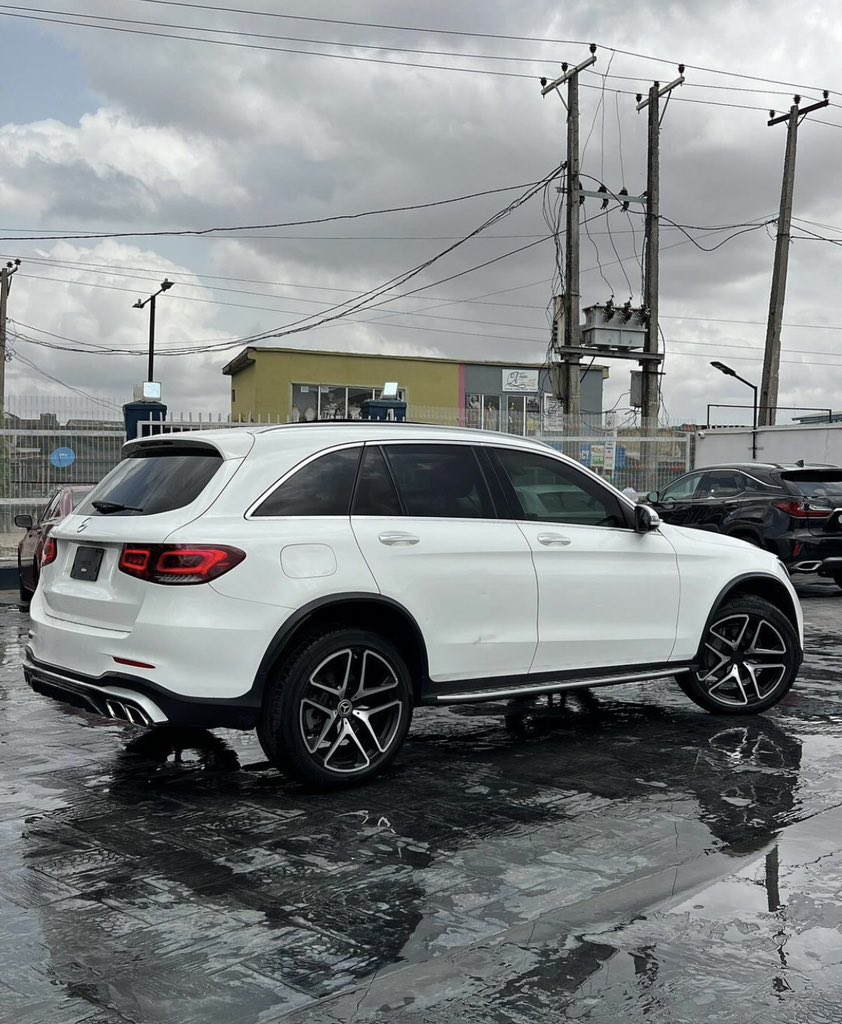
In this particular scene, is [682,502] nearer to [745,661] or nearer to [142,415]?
[142,415]

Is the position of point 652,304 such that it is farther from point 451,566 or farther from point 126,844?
point 126,844

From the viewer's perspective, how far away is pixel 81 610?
18.9 feet

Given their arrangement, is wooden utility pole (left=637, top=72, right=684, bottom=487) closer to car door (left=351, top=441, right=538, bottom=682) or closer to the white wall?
the white wall

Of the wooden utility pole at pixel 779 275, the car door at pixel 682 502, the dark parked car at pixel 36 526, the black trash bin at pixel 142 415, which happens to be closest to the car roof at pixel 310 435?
the dark parked car at pixel 36 526

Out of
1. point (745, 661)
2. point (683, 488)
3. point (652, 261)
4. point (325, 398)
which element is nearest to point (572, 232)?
point (652, 261)

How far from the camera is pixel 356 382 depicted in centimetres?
4744

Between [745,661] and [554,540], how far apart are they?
1878 millimetres

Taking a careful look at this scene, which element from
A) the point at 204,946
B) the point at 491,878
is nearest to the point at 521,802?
the point at 491,878

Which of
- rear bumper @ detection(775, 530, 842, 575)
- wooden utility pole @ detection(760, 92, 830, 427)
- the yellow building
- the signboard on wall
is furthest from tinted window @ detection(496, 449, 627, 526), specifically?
the signboard on wall

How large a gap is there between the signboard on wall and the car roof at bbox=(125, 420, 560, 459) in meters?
44.5

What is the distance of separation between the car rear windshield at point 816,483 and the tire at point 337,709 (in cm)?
1071

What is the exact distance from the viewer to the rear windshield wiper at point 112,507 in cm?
581

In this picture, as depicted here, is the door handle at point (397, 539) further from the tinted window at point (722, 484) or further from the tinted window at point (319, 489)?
the tinted window at point (722, 484)

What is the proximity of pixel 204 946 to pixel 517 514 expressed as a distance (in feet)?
10.7
